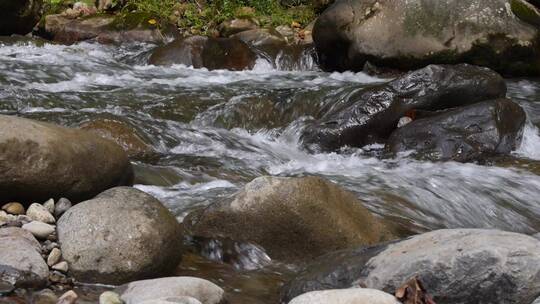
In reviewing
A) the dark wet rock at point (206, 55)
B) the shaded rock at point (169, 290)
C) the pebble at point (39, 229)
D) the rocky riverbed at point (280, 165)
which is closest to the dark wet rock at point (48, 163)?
the rocky riverbed at point (280, 165)

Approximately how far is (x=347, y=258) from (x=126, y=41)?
35.5ft

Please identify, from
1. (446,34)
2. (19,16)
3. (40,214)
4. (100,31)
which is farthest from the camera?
(19,16)

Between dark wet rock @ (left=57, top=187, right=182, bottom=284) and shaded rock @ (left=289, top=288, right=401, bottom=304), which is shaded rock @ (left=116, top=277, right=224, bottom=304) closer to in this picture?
dark wet rock @ (left=57, top=187, right=182, bottom=284)

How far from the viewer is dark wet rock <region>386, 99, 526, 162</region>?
7125mm

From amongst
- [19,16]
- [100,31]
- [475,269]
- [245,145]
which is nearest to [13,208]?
[475,269]

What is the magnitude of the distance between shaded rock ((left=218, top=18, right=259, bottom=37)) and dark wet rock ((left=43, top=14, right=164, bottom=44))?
4.49 ft

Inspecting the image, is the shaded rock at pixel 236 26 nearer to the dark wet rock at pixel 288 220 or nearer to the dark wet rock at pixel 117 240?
the dark wet rock at pixel 288 220

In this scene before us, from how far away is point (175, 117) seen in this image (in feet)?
27.3

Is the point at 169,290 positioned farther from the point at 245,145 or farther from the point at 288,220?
the point at 245,145

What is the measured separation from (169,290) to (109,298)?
29 centimetres

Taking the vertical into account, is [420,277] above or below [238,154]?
above

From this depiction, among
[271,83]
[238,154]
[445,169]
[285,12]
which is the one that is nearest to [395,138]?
[445,169]

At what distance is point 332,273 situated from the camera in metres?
3.70

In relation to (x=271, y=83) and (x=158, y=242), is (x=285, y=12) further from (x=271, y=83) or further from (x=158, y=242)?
(x=158, y=242)
